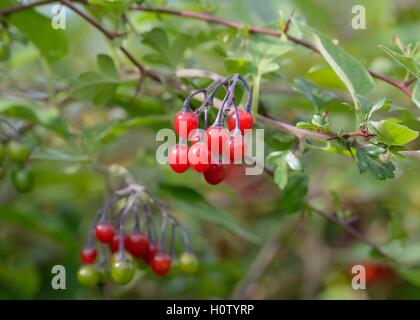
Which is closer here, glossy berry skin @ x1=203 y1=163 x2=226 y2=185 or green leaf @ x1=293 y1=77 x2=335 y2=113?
glossy berry skin @ x1=203 y1=163 x2=226 y2=185

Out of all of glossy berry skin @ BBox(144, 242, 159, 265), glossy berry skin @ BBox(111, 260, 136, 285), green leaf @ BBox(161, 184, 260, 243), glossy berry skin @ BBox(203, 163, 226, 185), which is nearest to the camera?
glossy berry skin @ BBox(203, 163, 226, 185)

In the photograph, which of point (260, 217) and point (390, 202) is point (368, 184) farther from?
point (260, 217)

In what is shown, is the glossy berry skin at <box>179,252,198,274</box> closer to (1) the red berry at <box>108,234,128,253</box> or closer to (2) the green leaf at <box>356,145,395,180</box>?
(1) the red berry at <box>108,234,128,253</box>

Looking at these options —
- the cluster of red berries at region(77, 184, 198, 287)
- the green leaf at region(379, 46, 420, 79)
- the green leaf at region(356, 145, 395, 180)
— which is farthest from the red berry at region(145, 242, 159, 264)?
the green leaf at region(379, 46, 420, 79)

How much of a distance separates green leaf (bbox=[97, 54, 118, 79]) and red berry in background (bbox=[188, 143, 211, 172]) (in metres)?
0.55

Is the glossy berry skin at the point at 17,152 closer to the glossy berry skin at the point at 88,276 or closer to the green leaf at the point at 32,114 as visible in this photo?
the green leaf at the point at 32,114

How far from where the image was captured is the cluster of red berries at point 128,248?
162 cm

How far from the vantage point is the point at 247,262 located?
2.79 meters

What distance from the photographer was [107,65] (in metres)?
1.67

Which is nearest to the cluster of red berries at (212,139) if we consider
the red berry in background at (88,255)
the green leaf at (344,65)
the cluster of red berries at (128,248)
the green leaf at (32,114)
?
the green leaf at (344,65)

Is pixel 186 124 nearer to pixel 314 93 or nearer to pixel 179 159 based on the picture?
pixel 179 159

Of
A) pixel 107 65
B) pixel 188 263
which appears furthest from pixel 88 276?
pixel 107 65

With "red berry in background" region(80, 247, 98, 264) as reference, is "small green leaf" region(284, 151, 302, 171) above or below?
above

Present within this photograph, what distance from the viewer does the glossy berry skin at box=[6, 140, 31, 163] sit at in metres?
1.88
